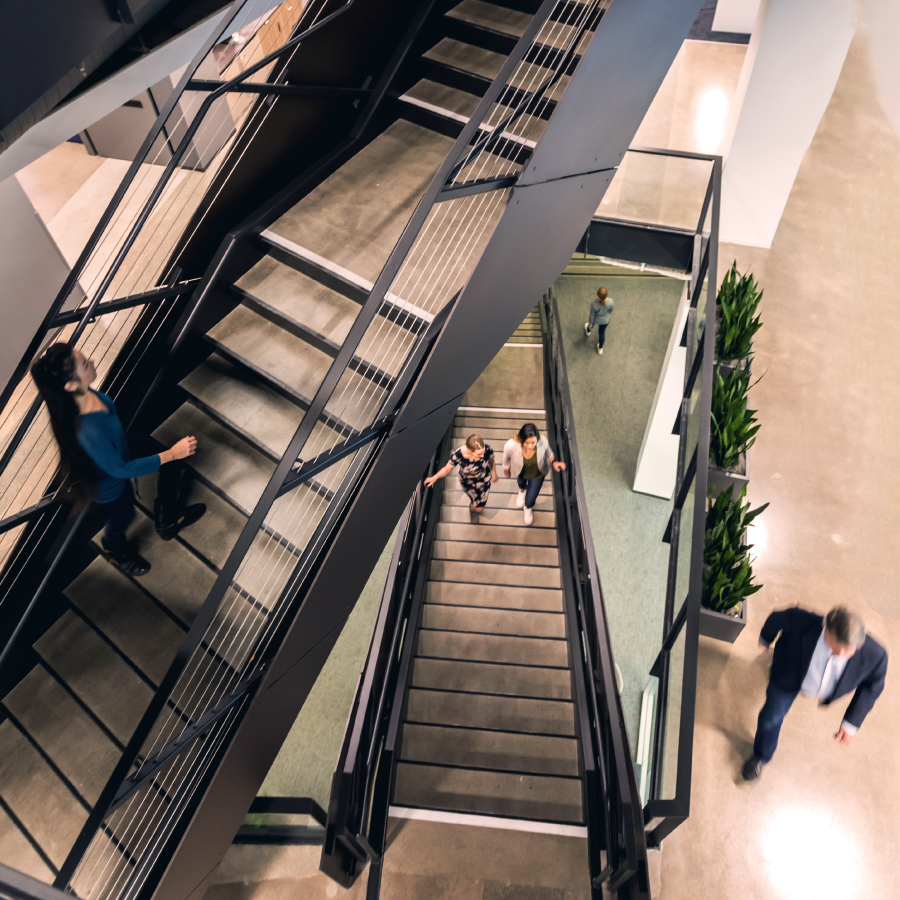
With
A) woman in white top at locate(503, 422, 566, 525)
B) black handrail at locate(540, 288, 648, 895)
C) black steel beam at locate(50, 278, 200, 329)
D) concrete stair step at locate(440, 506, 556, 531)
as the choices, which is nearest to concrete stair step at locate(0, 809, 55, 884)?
black steel beam at locate(50, 278, 200, 329)

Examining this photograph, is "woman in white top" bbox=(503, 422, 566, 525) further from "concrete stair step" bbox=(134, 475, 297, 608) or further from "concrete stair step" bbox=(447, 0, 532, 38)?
"concrete stair step" bbox=(447, 0, 532, 38)

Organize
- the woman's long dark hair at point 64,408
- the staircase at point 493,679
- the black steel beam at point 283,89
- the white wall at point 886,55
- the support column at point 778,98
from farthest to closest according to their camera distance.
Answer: the white wall at point 886,55 < the support column at point 778,98 < the staircase at point 493,679 < the black steel beam at point 283,89 < the woman's long dark hair at point 64,408

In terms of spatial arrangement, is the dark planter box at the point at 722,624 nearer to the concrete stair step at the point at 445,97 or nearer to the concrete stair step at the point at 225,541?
the concrete stair step at the point at 225,541

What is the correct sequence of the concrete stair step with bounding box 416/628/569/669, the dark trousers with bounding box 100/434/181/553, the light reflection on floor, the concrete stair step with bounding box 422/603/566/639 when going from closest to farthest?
the dark trousers with bounding box 100/434/181/553, the light reflection on floor, the concrete stair step with bounding box 416/628/569/669, the concrete stair step with bounding box 422/603/566/639

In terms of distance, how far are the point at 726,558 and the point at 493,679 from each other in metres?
2.04

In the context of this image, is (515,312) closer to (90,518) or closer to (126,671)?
(90,518)

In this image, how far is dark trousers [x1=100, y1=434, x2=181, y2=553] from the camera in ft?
10.7

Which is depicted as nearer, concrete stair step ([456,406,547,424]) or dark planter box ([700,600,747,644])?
dark planter box ([700,600,747,644])

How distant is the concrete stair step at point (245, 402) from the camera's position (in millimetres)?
3521

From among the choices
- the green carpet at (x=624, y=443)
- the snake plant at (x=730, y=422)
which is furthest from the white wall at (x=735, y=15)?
the snake plant at (x=730, y=422)

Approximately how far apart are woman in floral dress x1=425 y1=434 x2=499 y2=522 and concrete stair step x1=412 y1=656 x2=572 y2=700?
1445 mm

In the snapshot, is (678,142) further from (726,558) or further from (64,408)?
(64,408)

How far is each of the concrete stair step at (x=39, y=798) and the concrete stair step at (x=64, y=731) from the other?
73 mm

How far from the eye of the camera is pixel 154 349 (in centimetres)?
355
